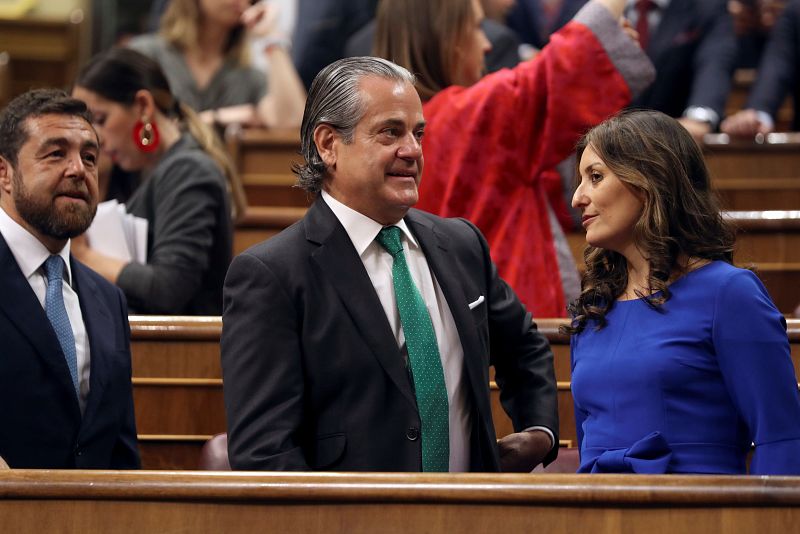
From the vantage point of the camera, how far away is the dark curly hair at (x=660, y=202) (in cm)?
147

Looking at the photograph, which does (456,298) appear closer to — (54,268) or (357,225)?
(357,225)

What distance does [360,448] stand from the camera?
1.40 m

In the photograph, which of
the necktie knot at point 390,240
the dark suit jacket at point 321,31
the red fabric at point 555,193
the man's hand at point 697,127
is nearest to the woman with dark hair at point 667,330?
the necktie knot at point 390,240

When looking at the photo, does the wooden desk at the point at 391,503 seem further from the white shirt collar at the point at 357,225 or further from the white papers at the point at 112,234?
the white papers at the point at 112,234

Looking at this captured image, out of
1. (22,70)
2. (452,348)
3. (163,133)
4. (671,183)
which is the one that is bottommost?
(452,348)

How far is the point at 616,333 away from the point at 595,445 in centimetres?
14

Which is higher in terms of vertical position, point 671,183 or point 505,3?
point 505,3

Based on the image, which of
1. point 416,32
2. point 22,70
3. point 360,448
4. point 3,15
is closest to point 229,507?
point 360,448

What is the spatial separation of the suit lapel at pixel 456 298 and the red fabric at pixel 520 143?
0.52m

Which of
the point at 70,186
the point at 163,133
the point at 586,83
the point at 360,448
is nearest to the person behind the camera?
the point at 360,448

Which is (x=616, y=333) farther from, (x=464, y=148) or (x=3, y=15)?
(x=3, y=15)

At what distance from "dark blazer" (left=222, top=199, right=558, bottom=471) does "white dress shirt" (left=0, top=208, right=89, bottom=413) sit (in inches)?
15.8

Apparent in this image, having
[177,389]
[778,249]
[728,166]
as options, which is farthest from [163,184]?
[728,166]

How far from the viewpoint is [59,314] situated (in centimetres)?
172
